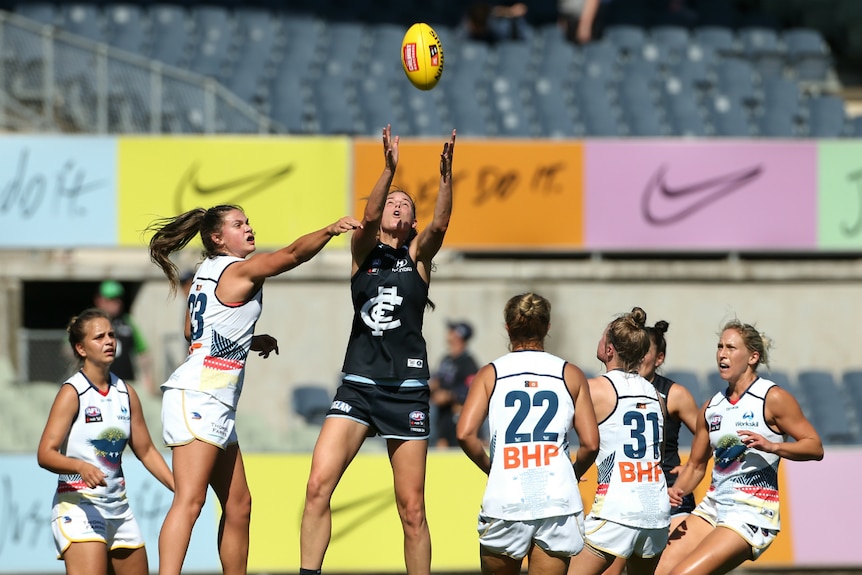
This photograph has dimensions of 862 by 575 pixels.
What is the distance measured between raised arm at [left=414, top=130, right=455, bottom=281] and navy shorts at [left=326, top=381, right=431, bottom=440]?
673mm

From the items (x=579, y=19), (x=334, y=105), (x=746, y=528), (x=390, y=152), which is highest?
(x=579, y=19)

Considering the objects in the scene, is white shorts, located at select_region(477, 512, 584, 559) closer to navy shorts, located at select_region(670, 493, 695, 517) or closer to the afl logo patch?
navy shorts, located at select_region(670, 493, 695, 517)

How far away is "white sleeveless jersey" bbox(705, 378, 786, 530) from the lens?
7715mm

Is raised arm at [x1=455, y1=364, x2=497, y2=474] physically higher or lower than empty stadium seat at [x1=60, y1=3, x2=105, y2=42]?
lower

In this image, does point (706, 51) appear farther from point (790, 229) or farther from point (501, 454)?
point (501, 454)

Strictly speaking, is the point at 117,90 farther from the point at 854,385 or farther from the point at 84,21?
the point at 854,385

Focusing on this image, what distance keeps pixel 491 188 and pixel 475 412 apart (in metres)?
8.48

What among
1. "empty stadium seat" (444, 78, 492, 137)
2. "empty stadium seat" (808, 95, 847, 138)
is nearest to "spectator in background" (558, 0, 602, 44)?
"empty stadium seat" (444, 78, 492, 137)

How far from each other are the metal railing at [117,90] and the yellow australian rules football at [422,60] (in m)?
6.93

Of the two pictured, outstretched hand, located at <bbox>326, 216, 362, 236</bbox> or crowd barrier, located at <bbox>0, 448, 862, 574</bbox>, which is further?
crowd barrier, located at <bbox>0, 448, 862, 574</bbox>

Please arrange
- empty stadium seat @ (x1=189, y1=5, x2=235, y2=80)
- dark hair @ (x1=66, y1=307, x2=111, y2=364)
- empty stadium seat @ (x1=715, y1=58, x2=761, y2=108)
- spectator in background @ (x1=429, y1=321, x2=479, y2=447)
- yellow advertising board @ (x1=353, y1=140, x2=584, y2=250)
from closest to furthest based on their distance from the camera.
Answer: dark hair @ (x1=66, y1=307, x2=111, y2=364) → spectator in background @ (x1=429, y1=321, x2=479, y2=447) → yellow advertising board @ (x1=353, y1=140, x2=584, y2=250) → empty stadium seat @ (x1=189, y1=5, x2=235, y2=80) → empty stadium seat @ (x1=715, y1=58, x2=761, y2=108)

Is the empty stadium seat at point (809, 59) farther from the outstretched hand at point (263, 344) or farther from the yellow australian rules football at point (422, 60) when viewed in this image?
the outstretched hand at point (263, 344)

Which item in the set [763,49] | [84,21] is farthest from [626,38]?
[84,21]

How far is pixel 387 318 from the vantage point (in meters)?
7.38
